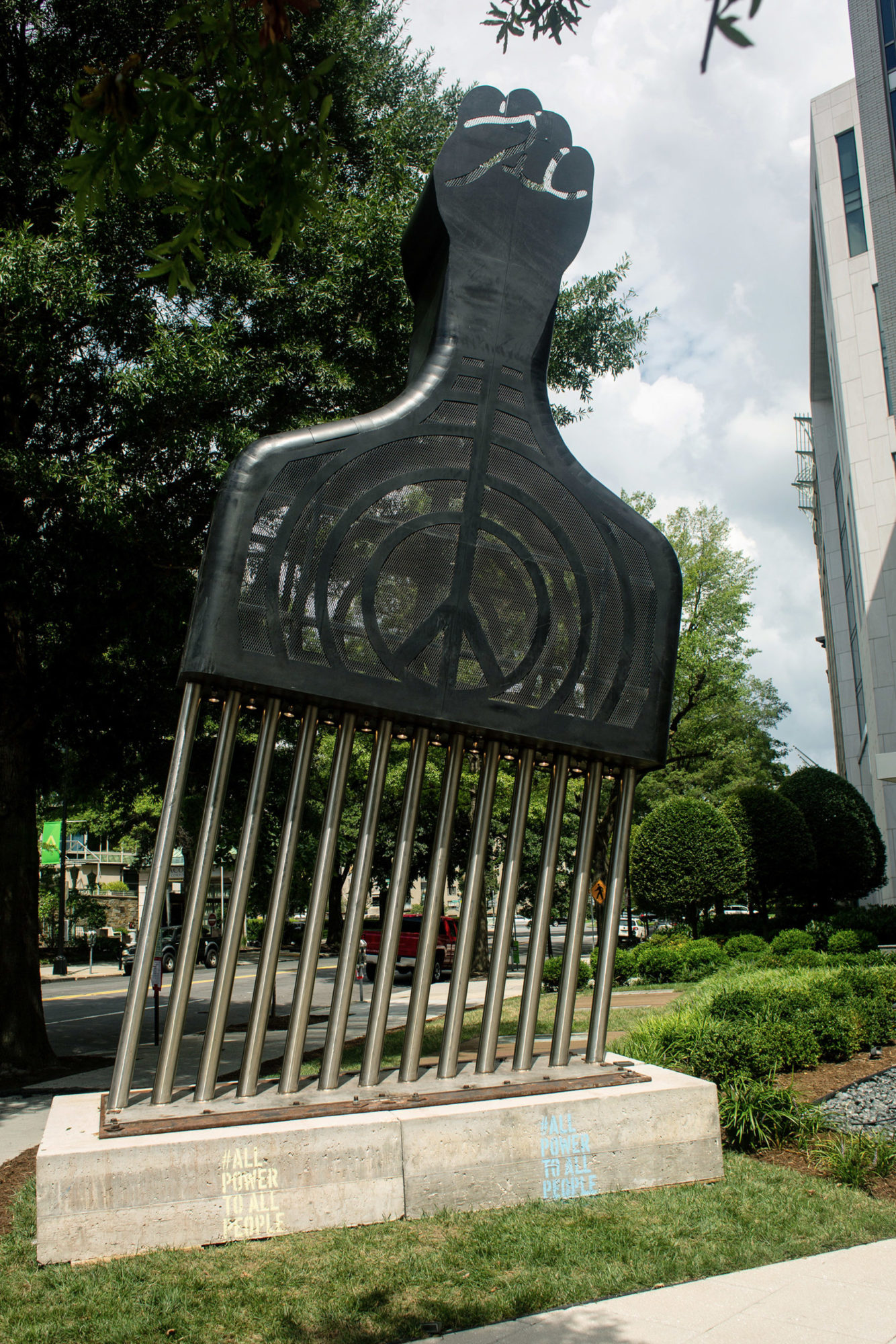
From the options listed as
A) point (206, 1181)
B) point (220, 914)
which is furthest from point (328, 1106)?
point (220, 914)

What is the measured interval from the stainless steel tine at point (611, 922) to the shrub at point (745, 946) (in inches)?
585

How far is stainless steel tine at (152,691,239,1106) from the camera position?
5.96 metres

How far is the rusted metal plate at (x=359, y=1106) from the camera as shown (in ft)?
18.1

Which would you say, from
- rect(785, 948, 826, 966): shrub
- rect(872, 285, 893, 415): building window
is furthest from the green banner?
rect(872, 285, 893, 415): building window

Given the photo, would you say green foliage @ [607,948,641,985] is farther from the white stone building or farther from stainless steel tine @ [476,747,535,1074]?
stainless steel tine @ [476,747,535,1074]

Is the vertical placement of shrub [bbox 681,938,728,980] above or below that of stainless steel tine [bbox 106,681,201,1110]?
below

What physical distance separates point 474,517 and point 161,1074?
13.6 ft

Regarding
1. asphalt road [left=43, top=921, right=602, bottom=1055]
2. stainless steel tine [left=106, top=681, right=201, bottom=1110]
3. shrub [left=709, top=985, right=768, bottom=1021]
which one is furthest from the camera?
asphalt road [left=43, top=921, right=602, bottom=1055]

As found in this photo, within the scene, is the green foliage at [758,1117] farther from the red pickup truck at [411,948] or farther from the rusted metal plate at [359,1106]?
the red pickup truck at [411,948]

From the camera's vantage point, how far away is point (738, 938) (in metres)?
21.9

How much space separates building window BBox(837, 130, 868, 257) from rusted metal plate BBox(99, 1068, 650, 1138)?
3723 centimetres

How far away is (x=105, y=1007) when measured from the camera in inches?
891

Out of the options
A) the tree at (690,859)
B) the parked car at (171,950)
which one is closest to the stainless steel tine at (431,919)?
the tree at (690,859)

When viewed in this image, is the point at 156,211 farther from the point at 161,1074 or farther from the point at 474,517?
the point at 161,1074
